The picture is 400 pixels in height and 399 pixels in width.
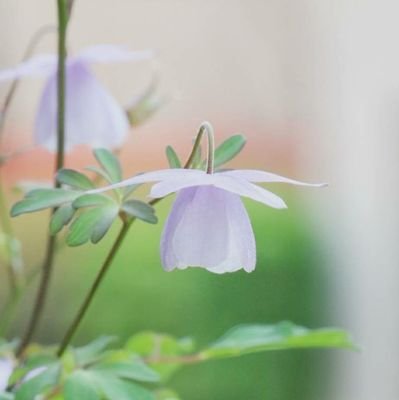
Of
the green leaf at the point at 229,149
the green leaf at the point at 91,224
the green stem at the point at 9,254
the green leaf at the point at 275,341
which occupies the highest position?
the green leaf at the point at 229,149

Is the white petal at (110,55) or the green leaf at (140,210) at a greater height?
the white petal at (110,55)

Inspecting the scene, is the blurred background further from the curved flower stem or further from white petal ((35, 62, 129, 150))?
the curved flower stem

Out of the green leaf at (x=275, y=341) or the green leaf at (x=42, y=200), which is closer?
the green leaf at (x=42, y=200)

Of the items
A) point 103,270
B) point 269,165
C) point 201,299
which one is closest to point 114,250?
point 103,270

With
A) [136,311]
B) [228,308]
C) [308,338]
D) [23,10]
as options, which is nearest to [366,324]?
[228,308]

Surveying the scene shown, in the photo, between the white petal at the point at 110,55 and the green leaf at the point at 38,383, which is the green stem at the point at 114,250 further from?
the white petal at the point at 110,55

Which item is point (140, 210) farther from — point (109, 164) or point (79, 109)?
point (79, 109)

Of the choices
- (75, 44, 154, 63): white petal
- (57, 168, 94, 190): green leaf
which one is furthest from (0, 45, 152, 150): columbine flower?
(57, 168, 94, 190): green leaf

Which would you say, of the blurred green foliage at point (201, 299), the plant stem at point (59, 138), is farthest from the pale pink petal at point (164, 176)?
the blurred green foliage at point (201, 299)
